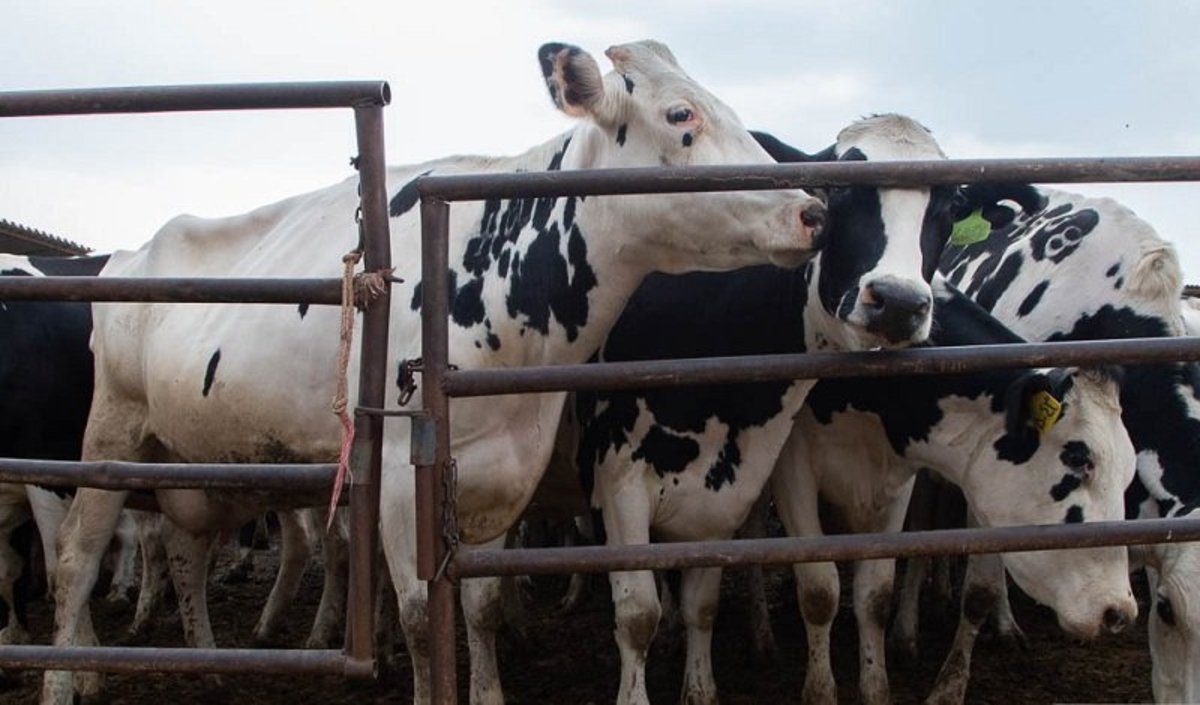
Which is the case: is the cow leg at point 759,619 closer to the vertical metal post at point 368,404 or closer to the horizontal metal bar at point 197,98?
the vertical metal post at point 368,404

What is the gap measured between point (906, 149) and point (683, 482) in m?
1.52

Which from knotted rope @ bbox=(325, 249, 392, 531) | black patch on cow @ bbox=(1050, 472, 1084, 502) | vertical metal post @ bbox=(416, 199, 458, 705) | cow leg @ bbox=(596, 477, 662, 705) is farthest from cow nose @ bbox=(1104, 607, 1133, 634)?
knotted rope @ bbox=(325, 249, 392, 531)

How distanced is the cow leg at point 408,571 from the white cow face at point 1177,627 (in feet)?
8.81

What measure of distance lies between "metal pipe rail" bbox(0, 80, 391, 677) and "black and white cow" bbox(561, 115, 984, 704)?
2.03 metres

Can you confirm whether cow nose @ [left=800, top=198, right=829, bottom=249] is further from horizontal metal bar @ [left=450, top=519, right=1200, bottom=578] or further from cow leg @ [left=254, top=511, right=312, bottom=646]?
cow leg @ [left=254, top=511, right=312, bottom=646]

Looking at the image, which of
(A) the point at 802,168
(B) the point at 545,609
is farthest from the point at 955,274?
(A) the point at 802,168

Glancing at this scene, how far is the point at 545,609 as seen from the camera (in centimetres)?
846

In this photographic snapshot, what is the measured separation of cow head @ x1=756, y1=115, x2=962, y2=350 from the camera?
12.1 ft

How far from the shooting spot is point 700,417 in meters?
5.13

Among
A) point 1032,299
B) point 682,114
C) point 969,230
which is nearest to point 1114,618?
point 969,230

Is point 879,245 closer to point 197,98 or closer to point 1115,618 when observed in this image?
point 1115,618

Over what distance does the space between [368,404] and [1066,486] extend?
2956 millimetres

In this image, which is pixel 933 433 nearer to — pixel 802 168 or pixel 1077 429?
pixel 1077 429

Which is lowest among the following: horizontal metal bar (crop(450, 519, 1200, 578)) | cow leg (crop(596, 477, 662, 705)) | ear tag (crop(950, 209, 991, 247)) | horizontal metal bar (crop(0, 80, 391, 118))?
cow leg (crop(596, 477, 662, 705))
